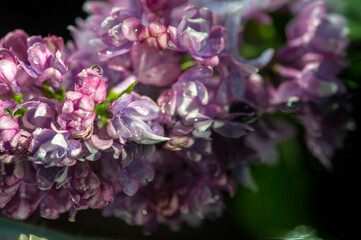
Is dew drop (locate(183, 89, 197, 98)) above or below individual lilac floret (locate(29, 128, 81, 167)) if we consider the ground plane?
below

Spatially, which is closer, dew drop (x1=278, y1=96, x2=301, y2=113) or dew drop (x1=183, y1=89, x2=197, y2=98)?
dew drop (x1=183, y1=89, x2=197, y2=98)

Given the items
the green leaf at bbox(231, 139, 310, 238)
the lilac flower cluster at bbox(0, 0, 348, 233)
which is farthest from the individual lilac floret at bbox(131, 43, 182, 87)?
the green leaf at bbox(231, 139, 310, 238)

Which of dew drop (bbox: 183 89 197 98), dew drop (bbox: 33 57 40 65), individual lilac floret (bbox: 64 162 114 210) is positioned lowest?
individual lilac floret (bbox: 64 162 114 210)

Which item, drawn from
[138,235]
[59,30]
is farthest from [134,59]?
[59,30]

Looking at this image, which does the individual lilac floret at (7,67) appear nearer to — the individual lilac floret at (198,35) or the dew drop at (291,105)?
the individual lilac floret at (198,35)

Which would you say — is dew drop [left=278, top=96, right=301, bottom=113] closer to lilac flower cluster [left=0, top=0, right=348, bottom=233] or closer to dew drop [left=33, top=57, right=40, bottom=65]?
lilac flower cluster [left=0, top=0, right=348, bottom=233]

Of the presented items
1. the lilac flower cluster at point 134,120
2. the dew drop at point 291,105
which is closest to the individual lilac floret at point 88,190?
the lilac flower cluster at point 134,120

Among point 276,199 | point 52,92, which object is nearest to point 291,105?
point 276,199
